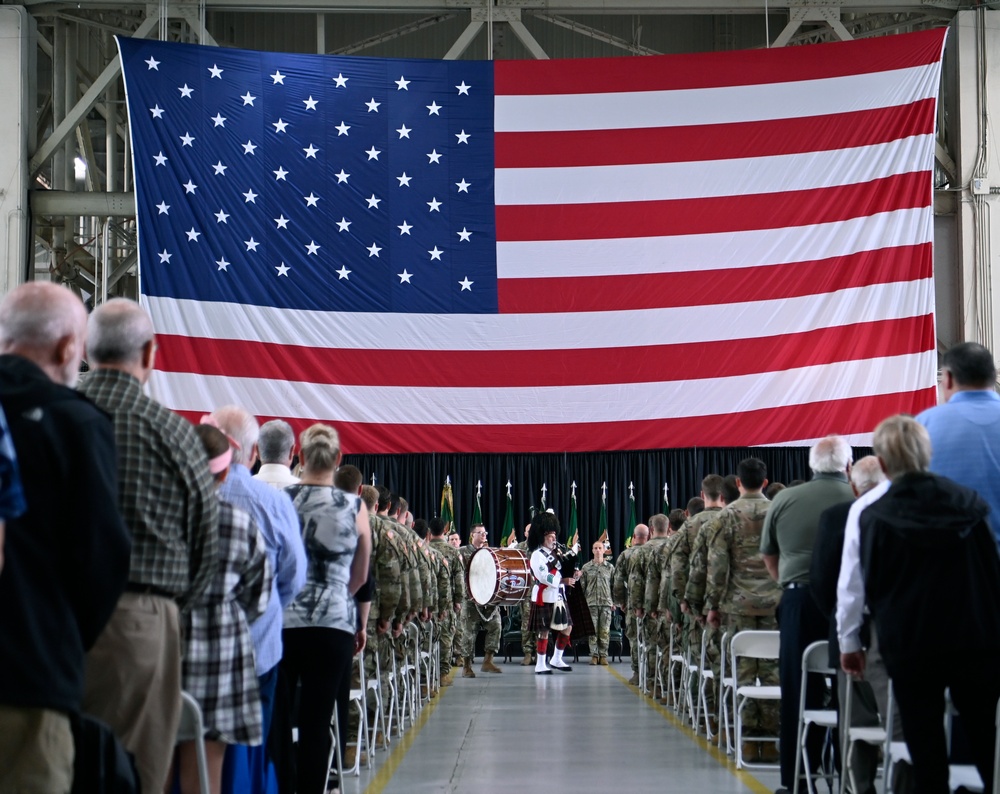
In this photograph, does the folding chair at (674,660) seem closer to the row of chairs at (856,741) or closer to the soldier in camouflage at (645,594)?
the soldier in camouflage at (645,594)

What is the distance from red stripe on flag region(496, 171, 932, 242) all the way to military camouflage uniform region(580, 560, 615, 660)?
4.76m

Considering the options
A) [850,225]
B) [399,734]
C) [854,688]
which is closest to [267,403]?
[399,734]

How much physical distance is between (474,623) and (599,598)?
1.98 m

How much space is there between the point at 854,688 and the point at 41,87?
63.7 ft

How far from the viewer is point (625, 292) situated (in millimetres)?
13484

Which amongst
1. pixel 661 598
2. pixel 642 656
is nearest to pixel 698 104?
pixel 642 656

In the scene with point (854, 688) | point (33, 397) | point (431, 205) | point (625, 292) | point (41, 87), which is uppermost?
point (41, 87)

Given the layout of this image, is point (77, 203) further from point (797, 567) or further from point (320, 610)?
point (797, 567)

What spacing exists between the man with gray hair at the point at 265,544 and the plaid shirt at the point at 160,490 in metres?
0.90

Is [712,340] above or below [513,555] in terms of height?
above

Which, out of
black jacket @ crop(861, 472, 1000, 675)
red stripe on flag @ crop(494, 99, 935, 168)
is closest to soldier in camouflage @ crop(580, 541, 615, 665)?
red stripe on flag @ crop(494, 99, 935, 168)

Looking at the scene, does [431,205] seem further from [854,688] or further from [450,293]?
[854,688]

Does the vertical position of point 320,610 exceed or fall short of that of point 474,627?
it exceeds it

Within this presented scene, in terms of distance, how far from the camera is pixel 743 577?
23.9 ft
